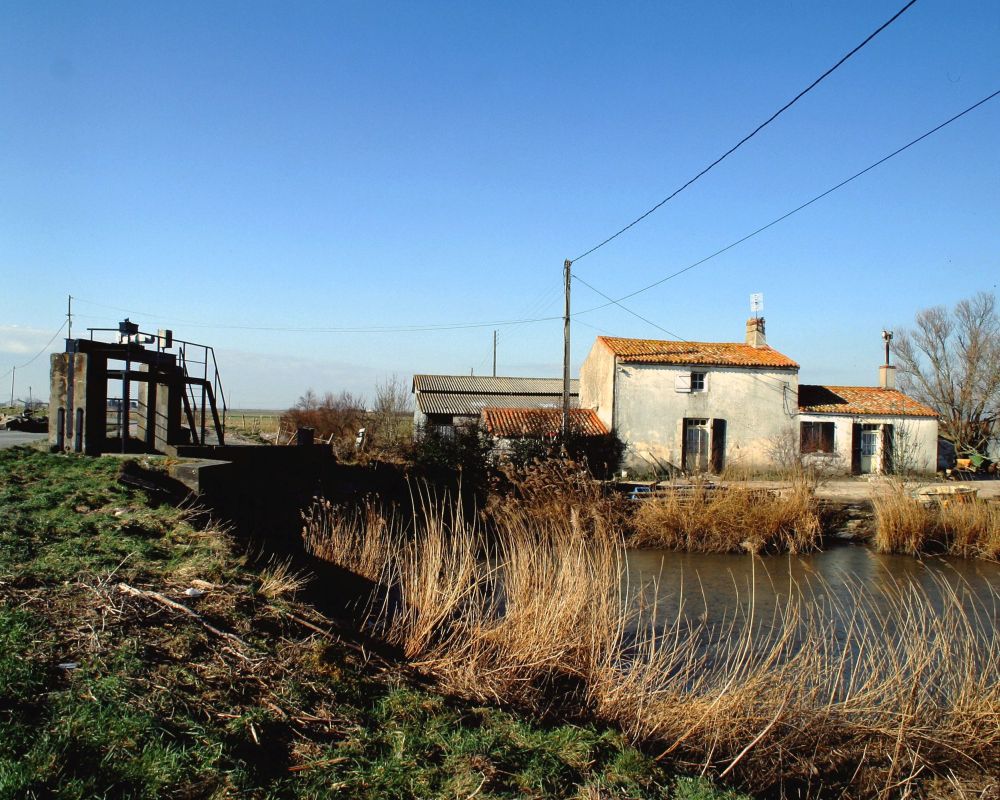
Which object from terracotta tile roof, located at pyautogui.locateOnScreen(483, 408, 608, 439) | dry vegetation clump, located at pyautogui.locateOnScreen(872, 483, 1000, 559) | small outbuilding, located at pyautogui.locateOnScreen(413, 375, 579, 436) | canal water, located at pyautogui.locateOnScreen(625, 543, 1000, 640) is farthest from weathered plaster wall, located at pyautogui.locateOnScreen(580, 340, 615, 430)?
dry vegetation clump, located at pyautogui.locateOnScreen(872, 483, 1000, 559)

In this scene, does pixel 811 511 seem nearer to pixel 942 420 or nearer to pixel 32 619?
pixel 32 619

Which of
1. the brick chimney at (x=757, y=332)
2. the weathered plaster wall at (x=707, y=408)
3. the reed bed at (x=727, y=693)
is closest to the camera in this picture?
the reed bed at (x=727, y=693)

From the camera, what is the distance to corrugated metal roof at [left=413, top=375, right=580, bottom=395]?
42156 mm

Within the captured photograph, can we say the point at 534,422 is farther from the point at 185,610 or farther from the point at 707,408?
the point at 185,610

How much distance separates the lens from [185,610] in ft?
17.8

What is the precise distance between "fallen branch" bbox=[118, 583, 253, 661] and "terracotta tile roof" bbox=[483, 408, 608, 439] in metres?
20.5

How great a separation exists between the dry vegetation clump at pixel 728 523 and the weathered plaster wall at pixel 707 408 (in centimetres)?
1138

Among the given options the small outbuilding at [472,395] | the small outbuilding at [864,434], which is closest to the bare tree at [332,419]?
the small outbuilding at [472,395]

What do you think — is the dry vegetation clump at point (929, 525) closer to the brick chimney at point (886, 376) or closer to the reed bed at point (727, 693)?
the reed bed at point (727, 693)

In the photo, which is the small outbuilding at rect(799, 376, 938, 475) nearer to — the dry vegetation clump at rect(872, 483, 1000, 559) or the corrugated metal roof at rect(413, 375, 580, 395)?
the dry vegetation clump at rect(872, 483, 1000, 559)

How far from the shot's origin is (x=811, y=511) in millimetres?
17062

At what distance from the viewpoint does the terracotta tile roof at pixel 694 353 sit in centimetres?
2909

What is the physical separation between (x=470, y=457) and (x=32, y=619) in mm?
16515

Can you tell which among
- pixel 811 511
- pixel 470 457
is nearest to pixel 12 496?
pixel 470 457
